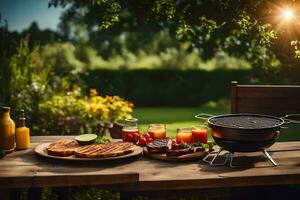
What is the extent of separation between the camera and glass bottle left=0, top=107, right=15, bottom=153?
10.8ft

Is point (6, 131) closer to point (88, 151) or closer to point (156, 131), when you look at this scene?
point (88, 151)

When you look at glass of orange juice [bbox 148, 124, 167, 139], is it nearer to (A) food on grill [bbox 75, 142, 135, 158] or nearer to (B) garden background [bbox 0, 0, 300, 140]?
(A) food on grill [bbox 75, 142, 135, 158]

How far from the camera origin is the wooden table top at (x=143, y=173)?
2764 millimetres

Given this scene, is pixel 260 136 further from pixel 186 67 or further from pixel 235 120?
pixel 186 67

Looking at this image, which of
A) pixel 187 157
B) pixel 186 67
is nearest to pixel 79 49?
pixel 186 67

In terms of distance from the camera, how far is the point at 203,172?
2.97 metres

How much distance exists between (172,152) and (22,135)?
1120mm

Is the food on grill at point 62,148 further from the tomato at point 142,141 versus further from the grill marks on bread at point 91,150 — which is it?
the tomato at point 142,141

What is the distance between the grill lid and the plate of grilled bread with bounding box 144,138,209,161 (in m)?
0.24

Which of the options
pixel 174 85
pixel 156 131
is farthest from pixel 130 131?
pixel 174 85

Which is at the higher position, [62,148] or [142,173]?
[62,148]

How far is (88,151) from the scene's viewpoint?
3.21 m

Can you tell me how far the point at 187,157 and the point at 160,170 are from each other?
0.31 metres

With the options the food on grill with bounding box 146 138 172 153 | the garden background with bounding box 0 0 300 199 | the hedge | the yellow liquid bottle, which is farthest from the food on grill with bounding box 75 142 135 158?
the hedge
